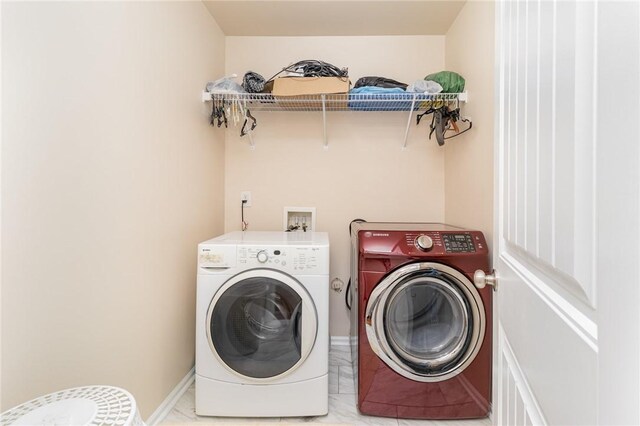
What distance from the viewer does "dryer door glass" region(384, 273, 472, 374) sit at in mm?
1580

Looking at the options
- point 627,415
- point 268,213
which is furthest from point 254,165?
point 627,415

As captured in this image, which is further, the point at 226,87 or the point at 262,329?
the point at 226,87

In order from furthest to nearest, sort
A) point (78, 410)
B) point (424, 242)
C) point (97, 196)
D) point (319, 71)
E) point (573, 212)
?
point (319, 71) → point (424, 242) → point (97, 196) → point (78, 410) → point (573, 212)

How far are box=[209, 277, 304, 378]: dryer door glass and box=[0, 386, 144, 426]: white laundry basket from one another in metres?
0.71

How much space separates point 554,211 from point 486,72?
4.94 ft

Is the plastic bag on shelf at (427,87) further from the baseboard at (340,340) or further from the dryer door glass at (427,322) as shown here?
the baseboard at (340,340)

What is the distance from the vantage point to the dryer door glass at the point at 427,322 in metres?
1.58

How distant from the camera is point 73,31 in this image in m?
1.08

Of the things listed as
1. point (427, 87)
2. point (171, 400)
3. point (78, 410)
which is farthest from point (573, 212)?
point (171, 400)

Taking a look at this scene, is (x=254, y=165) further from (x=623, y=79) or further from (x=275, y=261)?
(x=623, y=79)

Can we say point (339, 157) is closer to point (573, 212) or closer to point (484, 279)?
point (484, 279)

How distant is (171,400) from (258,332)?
0.64m

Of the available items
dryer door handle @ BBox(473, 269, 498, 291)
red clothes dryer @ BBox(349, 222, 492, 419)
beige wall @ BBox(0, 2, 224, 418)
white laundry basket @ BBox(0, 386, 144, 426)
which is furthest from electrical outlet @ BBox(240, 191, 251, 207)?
dryer door handle @ BBox(473, 269, 498, 291)

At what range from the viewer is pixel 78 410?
0.81 metres
